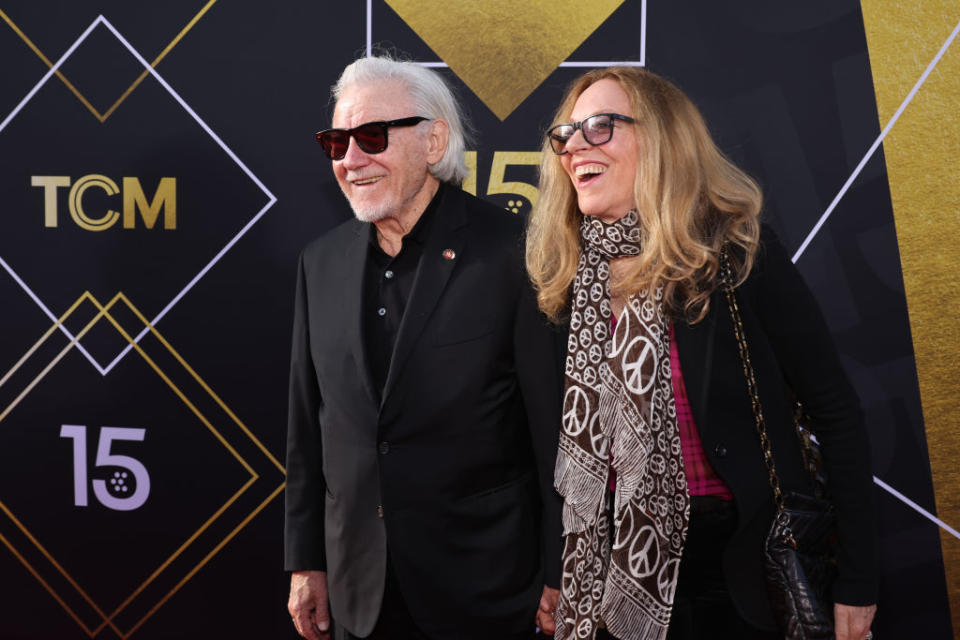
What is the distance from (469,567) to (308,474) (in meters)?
0.45

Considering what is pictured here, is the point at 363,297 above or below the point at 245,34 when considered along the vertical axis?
below

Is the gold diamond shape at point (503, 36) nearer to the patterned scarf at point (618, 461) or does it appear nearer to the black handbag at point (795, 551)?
the patterned scarf at point (618, 461)

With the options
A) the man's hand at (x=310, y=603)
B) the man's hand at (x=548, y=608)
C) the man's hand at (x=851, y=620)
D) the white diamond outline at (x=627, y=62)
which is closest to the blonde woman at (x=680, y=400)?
the man's hand at (x=851, y=620)

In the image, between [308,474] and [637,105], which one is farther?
[308,474]

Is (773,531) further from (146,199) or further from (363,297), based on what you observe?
(146,199)

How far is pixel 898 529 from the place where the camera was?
2467mm

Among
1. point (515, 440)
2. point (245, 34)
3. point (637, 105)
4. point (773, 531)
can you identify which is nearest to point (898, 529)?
point (773, 531)

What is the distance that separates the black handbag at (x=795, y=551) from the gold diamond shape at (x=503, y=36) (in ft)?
3.88

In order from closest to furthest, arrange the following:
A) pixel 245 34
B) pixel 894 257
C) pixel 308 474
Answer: pixel 308 474, pixel 894 257, pixel 245 34

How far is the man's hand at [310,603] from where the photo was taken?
1.97m

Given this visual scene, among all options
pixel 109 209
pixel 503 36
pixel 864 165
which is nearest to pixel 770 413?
pixel 864 165

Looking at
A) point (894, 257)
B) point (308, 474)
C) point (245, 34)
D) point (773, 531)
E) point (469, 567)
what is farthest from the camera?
point (245, 34)

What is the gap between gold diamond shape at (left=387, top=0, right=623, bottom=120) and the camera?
8.21ft

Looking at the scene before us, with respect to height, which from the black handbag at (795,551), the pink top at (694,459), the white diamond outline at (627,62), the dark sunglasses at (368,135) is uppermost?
the dark sunglasses at (368,135)
